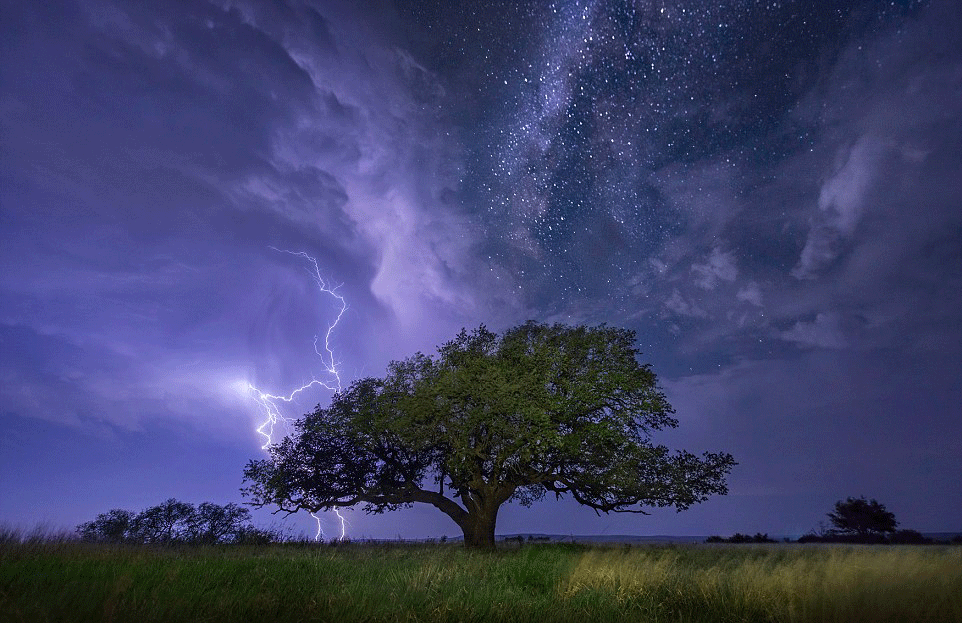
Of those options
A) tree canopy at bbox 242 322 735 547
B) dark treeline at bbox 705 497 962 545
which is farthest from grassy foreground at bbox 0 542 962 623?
dark treeline at bbox 705 497 962 545

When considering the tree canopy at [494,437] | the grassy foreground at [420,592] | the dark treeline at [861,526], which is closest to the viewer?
the grassy foreground at [420,592]

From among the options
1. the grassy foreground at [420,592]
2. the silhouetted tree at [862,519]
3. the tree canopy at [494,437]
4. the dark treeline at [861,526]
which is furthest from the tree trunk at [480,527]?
the silhouetted tree at [862,519]

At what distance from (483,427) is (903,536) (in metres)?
40.0

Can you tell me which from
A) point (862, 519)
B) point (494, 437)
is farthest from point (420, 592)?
point (862, 519)

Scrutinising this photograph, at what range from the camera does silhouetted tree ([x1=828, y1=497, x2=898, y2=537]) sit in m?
43.6

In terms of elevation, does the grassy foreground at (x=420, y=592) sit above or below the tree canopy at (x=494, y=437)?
below

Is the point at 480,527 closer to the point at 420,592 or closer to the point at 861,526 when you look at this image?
the point at 420,592

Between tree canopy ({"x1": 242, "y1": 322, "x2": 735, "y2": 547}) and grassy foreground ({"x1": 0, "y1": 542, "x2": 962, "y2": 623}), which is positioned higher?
tree canopy ({"x1": 242, "y1": 322, "x2": 735, "y2": 547})

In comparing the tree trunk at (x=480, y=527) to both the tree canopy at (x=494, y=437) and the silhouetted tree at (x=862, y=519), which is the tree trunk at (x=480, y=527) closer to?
the tree canopy at (x=494, y=437)

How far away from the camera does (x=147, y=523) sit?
39.8 metres

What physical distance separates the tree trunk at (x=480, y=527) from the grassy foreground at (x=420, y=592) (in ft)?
38.9

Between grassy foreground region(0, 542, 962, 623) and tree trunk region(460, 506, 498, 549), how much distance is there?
11.9 m

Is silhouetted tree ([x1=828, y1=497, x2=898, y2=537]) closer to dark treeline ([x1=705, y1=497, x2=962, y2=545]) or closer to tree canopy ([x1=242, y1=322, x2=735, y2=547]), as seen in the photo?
dark treeline ([x1=705, y1=497, x2=962, y2=545])

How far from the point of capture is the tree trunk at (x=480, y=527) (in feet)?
77.1
